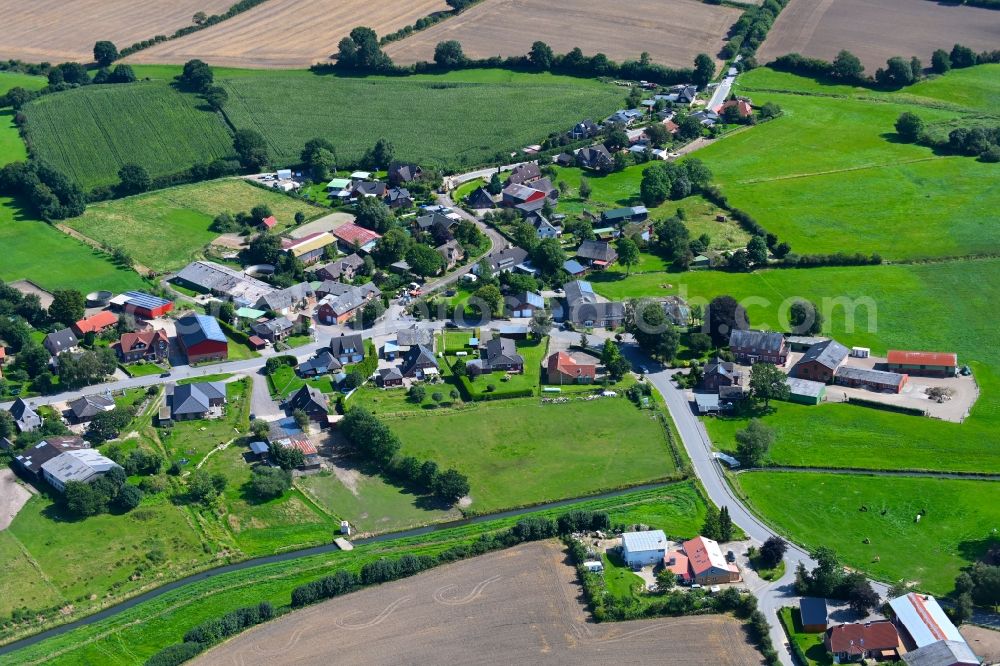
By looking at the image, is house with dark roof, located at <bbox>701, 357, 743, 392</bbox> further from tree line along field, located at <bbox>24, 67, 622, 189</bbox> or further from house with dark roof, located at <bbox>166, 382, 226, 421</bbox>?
tree line along field, located at <bbox>24, 67, 622, 189</bbox>

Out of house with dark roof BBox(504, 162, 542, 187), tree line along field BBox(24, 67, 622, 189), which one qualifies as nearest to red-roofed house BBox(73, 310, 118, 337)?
tree line along field BBox(24, 67, 622, 189)

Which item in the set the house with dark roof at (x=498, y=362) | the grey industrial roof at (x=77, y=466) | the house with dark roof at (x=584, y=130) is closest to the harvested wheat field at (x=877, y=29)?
the house with dark roof at (x=584, y=130)

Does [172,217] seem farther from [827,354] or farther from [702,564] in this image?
[702,564]

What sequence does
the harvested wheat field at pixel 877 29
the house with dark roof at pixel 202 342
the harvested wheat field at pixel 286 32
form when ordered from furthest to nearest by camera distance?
the harvested wheat field at pixel 877 29
the harvested wheat field at pixel 286 32
the house with dark roof at pixel 202 342

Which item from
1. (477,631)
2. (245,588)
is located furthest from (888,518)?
(245,588)

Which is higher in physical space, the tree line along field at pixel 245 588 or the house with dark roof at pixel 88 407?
the house with dark roof at pixel 88 407

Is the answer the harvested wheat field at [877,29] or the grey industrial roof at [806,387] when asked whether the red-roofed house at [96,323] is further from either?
the harvested wheat field at [877,29]
